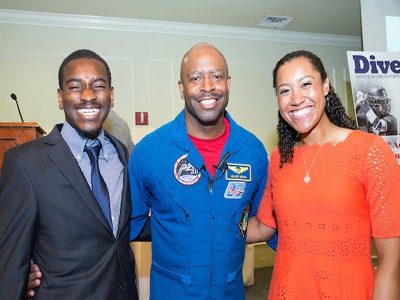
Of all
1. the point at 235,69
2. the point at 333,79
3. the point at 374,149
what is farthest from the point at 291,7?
the point at 374,149

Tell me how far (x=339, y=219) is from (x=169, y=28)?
427 cm

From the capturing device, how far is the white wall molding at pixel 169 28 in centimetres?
455

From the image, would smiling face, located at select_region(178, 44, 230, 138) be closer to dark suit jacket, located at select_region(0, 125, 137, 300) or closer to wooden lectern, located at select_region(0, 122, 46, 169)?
dark suit jacket, located at select_region(0, 125, 137, 300)

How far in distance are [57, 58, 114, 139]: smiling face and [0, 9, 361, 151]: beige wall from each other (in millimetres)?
3321

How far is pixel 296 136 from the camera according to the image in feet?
5.67

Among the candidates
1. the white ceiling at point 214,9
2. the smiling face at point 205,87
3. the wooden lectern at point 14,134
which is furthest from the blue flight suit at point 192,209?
the white ceiling at point 214,9

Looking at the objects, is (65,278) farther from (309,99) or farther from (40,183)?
(309,99)

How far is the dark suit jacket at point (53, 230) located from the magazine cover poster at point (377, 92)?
223cm

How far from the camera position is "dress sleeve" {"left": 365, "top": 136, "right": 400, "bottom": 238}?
1.30m

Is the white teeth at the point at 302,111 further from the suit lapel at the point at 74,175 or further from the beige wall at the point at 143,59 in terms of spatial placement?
the beige wall at the point at 143,59

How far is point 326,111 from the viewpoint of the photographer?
64.1 inches

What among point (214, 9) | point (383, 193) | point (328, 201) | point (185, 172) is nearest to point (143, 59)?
point (214, 9)

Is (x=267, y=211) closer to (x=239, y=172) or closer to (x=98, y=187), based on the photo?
(x=239, y=172)

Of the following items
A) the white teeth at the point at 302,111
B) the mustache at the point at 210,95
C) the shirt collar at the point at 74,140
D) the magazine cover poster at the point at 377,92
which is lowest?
the shirt collar at the point at 74,140
